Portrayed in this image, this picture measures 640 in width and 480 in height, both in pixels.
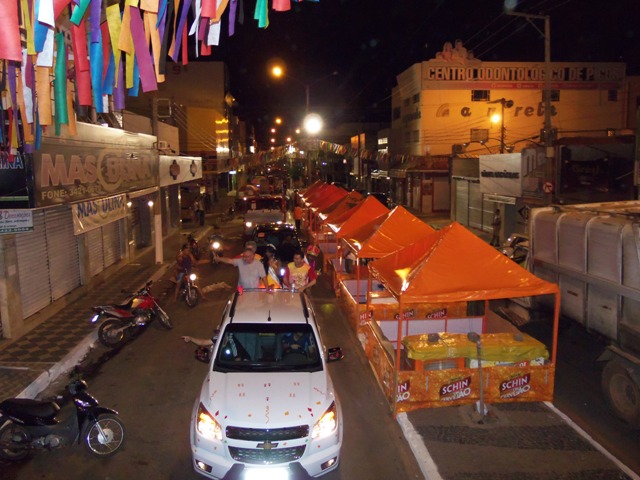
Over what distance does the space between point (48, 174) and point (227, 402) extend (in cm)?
698

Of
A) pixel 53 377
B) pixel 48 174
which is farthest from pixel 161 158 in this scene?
pixel 53 377

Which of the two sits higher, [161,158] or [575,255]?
[161,158]

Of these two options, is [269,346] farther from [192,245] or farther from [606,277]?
[192,245]

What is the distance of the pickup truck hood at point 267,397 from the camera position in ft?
19.3

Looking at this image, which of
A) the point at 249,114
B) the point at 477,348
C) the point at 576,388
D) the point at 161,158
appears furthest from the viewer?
the point at 249,114

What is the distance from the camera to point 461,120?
41219 millimetres

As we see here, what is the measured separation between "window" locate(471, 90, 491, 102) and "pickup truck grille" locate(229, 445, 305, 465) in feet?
129

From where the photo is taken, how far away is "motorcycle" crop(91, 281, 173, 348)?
10.8 metres

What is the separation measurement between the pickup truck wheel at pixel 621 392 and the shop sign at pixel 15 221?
31.8 ft

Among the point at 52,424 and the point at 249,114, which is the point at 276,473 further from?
the point at 249,114

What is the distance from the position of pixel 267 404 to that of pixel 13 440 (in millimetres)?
2979

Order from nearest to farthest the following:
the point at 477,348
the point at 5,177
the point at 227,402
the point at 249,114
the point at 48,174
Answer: the point at 227,402, the point at 477,348, the point at 5,177, the point at 48,174, the point at 249,114

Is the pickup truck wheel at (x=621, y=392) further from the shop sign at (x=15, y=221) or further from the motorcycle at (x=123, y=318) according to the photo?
the shop sign at (x=15, y=221)

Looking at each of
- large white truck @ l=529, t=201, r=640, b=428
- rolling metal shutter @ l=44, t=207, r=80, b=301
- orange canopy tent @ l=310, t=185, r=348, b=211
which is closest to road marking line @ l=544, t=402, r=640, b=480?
large white truck @ l=529, t=201, r=640, b=428
